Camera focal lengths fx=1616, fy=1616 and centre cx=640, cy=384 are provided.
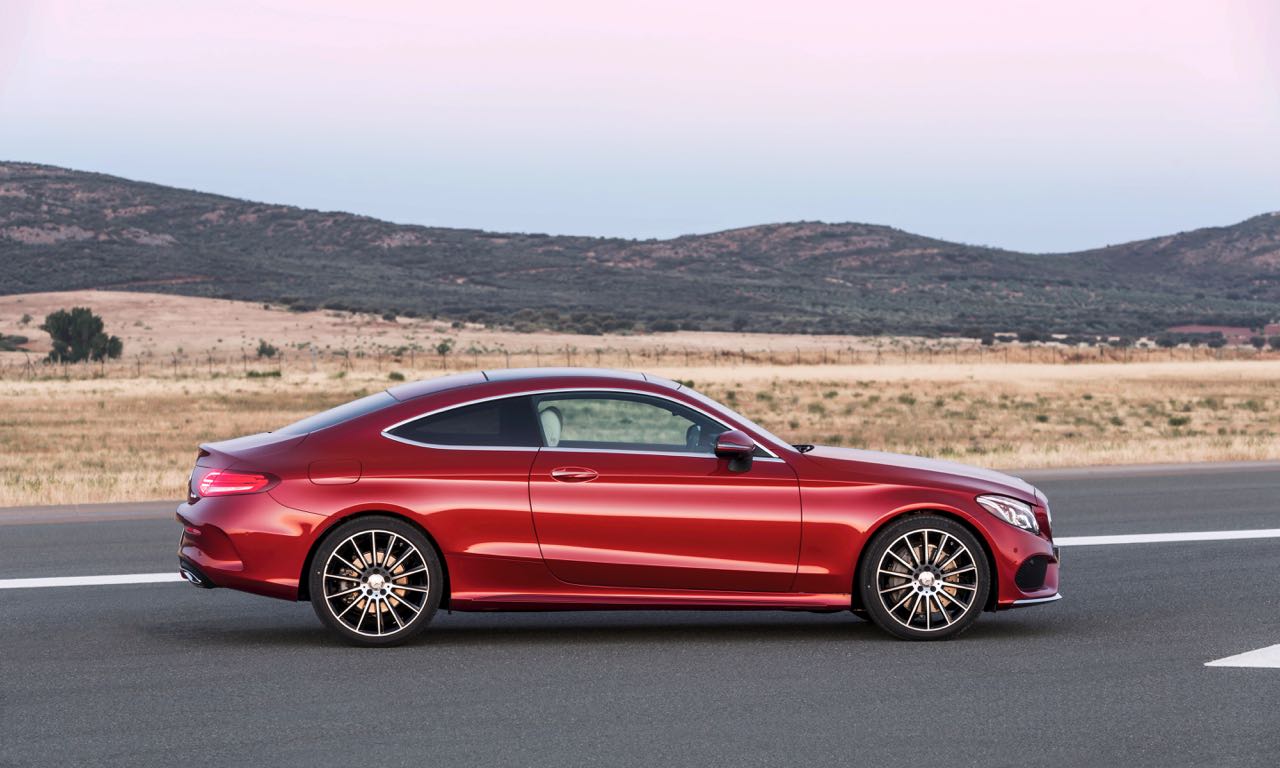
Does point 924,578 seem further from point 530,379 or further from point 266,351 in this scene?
point 266,351

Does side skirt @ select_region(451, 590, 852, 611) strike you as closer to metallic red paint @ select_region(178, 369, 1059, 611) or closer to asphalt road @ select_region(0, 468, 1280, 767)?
metallic red paint @ select_region(178, 369, 1059, 611)

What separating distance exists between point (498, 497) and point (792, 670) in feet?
6.11

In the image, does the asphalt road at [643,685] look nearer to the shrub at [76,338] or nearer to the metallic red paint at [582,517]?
the metallic red paint at [582,517]

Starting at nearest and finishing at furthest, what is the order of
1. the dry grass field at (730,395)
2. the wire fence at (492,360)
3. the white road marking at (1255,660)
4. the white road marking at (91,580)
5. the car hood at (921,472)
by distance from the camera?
the white road marking at (1255,660)
the car hood at (921,472)
the white road marking at (91,580)
the dry grass field at (730,395)
the wire fence at (492,360)

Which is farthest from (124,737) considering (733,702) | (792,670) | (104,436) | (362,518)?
(104,436)

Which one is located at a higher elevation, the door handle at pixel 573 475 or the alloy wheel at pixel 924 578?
the door handle at pixel 573 475

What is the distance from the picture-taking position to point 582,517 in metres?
8.94

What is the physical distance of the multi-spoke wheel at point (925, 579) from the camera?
29.8ft

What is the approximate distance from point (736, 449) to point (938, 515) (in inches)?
49.3

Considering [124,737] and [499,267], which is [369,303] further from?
[124,737]

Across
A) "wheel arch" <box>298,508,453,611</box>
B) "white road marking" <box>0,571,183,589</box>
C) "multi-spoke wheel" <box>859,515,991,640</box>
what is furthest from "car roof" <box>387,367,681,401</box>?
"white road marking" <box>0,571,183,589</box>

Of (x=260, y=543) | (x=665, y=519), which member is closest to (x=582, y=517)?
(x=665, y=519)

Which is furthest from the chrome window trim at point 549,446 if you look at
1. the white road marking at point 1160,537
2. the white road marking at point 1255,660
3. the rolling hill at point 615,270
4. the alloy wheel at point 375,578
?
the rolling hill at point 615,270

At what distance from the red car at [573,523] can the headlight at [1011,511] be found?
0.04 feet
